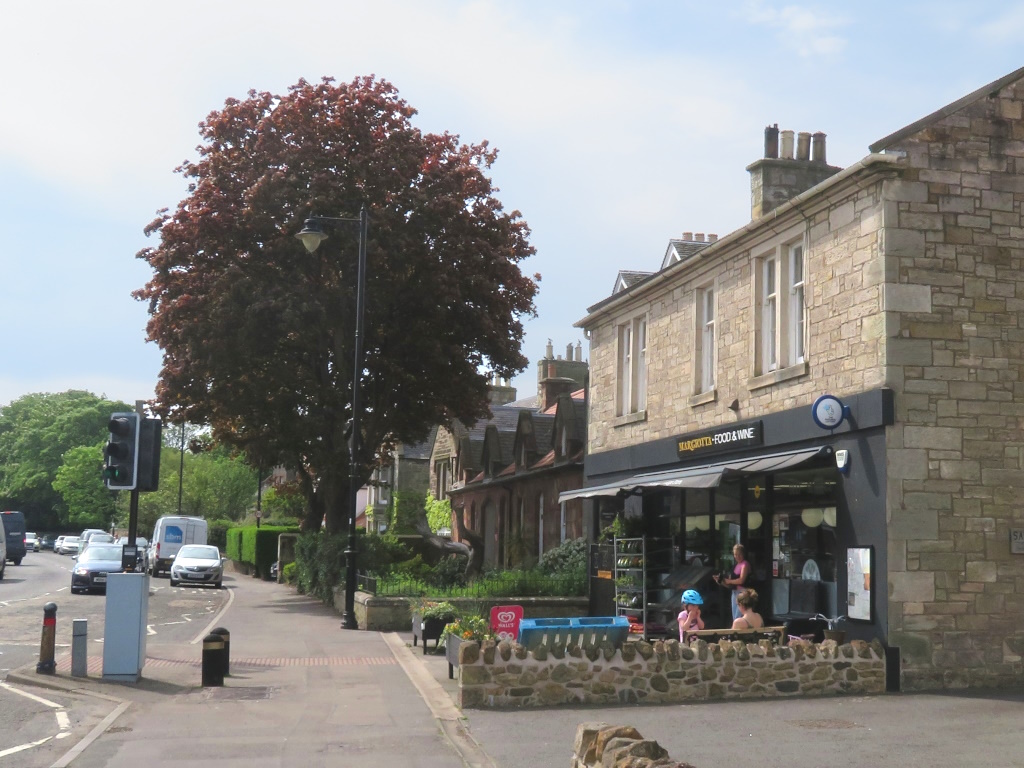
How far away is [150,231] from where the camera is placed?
3241cm

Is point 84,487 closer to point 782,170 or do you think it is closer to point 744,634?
point 782,170

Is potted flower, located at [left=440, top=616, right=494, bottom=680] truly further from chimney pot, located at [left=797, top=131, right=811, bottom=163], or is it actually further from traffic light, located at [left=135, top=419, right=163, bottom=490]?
chimney pot, located at [left=797, top=131, right=811, bottom=163]

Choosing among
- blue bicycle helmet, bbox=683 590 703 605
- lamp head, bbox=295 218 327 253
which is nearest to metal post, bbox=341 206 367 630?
lamp head, bbox=295 218 327 253

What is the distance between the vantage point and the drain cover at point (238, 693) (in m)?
13.8

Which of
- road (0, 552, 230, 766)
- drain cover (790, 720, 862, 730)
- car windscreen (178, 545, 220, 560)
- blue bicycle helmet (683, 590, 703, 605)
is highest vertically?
blue bicycle helmet (683, 590, 703, 605)

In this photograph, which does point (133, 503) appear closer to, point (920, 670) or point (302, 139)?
point (920, 670)

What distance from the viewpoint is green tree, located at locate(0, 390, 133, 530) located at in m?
98.1

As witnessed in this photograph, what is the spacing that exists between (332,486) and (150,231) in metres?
8.58

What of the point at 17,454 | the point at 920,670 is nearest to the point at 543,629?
the point at 920,670

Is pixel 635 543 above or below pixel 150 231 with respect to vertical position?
below

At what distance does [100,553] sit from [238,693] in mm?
22453

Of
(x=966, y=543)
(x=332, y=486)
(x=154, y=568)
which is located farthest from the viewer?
(x=154, y=568)

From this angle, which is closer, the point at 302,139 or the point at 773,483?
the point at 773,483

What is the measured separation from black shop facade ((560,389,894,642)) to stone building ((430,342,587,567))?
262 inches
